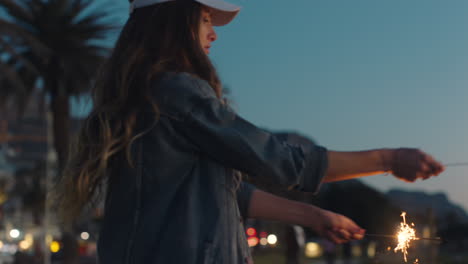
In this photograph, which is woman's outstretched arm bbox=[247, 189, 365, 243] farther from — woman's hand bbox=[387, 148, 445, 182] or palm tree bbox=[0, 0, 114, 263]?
palm tree bbox=[0, 0, 114, 263]

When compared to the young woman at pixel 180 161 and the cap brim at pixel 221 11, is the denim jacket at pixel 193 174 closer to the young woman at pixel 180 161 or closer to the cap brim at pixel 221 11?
the young woman at pixel 180 161

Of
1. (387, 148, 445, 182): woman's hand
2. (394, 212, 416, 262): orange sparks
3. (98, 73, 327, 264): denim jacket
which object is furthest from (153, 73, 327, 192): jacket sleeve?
(394, 212, 416, 262): orange sparks

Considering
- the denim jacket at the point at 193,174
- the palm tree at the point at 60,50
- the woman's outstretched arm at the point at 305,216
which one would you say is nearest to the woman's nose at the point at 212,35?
the denim jacket at the point at 193,174

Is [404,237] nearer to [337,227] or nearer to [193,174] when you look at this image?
[337,227]

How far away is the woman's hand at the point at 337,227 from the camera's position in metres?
2.21

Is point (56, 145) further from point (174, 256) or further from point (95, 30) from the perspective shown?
point (174, 256)

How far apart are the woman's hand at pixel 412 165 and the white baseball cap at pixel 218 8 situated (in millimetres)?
713

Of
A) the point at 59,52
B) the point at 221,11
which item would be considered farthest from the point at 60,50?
the point at 221,11

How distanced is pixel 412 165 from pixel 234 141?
0.47 m

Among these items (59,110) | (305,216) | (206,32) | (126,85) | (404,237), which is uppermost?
(59,110)

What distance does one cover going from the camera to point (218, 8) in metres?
2.28

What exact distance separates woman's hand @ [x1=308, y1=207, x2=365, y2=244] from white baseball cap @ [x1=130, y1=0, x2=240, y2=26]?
0.69 m

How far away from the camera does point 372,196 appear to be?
4125 cm

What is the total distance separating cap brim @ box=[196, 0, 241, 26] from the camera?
2273mm
